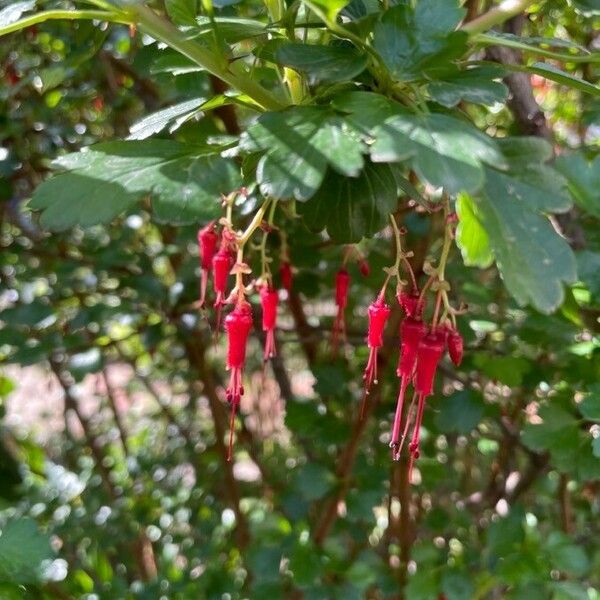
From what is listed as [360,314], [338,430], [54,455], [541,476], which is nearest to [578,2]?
[338,430]

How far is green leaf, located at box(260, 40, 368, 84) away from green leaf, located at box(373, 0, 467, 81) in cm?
2

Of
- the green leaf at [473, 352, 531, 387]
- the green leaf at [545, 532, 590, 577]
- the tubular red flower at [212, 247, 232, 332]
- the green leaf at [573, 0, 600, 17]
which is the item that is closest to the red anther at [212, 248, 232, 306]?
the tubular red flower at [212, 247, 232, 332]

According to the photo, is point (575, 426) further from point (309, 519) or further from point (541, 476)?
point (309, 519)

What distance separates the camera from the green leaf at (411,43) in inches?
18.0

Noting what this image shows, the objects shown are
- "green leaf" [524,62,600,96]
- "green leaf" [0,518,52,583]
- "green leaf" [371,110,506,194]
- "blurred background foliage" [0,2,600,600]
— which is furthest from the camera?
"blurred background foliage" [0,2,600,600]

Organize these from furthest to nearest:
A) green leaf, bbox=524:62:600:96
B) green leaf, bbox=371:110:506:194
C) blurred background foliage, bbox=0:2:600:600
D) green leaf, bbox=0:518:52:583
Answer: blurred background foliage, bbox=0:2:600:600 < green leaf, bbox=0:518:52:583 < green leaf, bbox=524:62:600:96 < green leaf, bbox=371:110:506:194

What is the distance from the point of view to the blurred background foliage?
854 millimetres

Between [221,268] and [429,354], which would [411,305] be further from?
[221,268]

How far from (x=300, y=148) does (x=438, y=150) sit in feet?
0.25

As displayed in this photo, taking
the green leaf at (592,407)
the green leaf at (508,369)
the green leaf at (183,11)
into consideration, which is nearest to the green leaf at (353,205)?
the green leaf at (183,11)

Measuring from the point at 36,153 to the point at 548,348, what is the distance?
895 mm

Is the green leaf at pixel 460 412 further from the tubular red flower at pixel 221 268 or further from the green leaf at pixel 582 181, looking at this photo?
the tubular red flower at pixel 221 268

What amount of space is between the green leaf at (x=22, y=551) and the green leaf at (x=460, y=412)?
1.57ft

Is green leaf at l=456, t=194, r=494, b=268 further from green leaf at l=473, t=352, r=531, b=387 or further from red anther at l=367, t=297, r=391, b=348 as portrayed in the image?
green leaf at l=473, t=352, r=531, b=387
